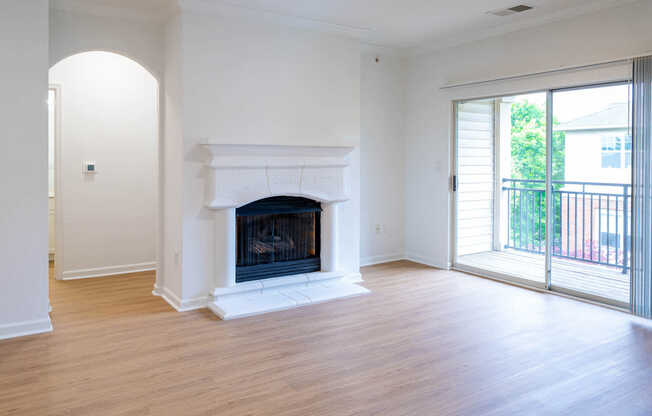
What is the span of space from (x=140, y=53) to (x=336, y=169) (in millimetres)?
2124

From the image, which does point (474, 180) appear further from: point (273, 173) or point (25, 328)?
point (25, 328)

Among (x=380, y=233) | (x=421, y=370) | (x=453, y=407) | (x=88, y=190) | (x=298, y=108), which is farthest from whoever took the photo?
(x=380, y=233)

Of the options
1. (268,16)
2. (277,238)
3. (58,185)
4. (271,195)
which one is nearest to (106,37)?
(268,16)

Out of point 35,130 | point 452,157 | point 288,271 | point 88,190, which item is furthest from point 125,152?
point 452,157

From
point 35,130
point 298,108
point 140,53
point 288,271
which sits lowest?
point 288,271

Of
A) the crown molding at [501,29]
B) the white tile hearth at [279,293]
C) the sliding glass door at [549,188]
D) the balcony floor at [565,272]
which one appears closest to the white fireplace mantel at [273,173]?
the white tile hearth at [279,293]

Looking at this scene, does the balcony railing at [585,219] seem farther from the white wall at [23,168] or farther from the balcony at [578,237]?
the white wall at [23,168]

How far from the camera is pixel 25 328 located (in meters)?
3.56

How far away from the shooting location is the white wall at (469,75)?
401 cm

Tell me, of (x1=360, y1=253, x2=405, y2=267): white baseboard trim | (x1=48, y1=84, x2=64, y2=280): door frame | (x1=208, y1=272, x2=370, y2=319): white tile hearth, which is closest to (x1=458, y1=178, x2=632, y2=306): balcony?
(x1=360, y1=253, x2=405, y2=267): white baseboard trim

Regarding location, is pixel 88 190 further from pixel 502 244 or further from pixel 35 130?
pixel 502 244

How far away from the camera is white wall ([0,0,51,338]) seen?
3457 millimetres

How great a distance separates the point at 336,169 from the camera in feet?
16.1

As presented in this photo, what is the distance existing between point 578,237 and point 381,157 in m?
2.39
